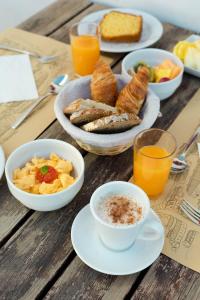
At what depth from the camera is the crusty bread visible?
4.45ft

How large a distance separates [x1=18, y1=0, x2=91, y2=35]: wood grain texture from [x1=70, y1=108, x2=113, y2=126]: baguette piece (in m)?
0.63

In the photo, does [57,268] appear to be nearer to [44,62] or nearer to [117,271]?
[117,271]

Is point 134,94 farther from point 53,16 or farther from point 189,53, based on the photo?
point 53,16

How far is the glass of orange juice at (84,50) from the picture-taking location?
122 cm

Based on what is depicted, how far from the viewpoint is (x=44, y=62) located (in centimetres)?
130

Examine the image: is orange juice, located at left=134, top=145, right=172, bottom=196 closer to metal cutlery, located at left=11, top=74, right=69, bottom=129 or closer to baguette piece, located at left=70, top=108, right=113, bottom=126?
baguette piece, located at left=70, top=108, right=113, bottom=126

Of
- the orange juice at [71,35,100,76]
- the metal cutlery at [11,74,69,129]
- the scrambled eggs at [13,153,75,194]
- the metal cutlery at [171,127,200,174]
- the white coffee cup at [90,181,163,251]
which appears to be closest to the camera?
the white coffee cup at [90,181,163,251]

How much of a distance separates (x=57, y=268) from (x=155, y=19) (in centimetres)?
99

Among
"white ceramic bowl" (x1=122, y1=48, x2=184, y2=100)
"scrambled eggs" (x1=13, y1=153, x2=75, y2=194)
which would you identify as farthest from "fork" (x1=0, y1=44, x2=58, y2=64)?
"scrambled eggs" (x1=13, y1=153, x2=75, y2=194)

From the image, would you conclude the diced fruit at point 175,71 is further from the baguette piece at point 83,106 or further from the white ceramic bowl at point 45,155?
the white ceramic bowl at point 45,155

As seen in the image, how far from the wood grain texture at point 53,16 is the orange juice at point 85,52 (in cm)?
26

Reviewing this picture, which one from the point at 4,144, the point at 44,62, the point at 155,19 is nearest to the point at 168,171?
the point at 4,144

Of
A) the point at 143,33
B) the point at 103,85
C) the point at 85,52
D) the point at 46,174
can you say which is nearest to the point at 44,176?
the point at 46,174

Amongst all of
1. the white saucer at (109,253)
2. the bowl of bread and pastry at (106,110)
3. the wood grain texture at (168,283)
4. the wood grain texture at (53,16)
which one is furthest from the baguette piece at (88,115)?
the wood grain texture at (53,16)
